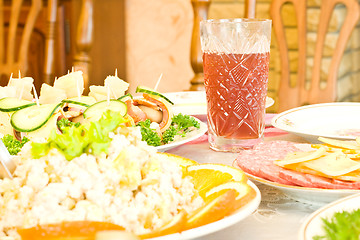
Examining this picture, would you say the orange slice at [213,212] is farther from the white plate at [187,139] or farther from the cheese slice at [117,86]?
the cheese slice at [117,86]

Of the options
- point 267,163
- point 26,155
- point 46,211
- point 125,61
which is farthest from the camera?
point 125,61

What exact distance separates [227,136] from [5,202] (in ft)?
2.07

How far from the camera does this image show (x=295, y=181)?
0.79 m

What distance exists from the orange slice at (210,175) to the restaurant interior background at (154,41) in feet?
8.43

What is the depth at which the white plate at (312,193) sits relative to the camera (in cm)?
75

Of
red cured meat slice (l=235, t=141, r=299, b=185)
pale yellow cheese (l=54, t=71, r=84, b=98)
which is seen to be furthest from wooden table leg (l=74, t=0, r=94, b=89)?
red cured meat slice (l=235, t=141, r=299, b=185)

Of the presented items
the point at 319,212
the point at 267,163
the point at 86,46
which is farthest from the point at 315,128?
the point at 86,46

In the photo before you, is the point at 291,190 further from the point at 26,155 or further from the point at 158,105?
the point at 158,105

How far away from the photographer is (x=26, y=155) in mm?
722

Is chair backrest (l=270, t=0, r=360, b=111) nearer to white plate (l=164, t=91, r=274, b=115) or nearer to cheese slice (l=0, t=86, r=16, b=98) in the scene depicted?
white plate (l=164, t=91, r=274, b=115)

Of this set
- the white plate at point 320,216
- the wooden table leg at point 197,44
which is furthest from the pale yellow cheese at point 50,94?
the wooden table leg at point 197,44

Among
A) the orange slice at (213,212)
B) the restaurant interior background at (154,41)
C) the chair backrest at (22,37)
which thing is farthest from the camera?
the restaurant interior background at (154,41)

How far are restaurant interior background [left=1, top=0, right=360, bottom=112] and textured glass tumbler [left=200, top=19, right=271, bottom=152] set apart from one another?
2.13 metres

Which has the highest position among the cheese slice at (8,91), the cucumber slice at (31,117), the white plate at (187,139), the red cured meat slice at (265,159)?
the cheese slice at (8,91)
